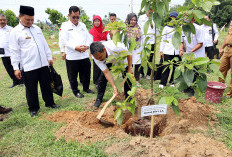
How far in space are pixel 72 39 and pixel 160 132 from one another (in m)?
2.50

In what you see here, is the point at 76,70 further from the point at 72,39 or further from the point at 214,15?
the point at 214,15

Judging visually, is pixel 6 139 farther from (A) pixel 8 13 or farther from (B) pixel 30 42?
(A) pixel 8 13

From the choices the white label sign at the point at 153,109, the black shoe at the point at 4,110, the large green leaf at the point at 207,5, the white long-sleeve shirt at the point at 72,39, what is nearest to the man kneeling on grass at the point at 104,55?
the white label sign at the point at 153,109

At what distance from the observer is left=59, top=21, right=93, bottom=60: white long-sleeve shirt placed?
3371 millimetres

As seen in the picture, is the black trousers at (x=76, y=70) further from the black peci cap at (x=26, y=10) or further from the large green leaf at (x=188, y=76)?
the large green leaf at (x=188, y=76)

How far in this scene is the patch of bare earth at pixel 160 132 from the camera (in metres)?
1.79

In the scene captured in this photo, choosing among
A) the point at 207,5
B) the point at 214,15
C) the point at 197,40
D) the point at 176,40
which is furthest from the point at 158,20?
the point at 214,15

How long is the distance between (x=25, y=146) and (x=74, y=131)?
0.66 meters

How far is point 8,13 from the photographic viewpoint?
973 inches

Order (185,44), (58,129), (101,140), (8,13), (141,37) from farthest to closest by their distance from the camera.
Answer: (8,13) → (141,37) → (185,44) → (58,129) → (101,140)

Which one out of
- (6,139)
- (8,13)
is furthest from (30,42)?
(8,13)

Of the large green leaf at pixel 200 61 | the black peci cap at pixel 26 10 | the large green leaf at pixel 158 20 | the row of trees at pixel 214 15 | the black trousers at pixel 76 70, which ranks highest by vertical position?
the row of trees at pixel 214 15

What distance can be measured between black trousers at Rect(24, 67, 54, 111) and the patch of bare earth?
39cm

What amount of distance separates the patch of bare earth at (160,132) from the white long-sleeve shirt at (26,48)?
0.98m
